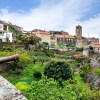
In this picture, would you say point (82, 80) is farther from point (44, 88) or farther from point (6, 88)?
point (6, 88)

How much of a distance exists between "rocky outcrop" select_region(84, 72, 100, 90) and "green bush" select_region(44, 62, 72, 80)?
3484mm

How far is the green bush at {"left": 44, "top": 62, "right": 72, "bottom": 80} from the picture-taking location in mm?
44972

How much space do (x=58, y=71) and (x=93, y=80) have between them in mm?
5935

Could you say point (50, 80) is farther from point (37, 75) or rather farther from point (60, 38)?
point (60, 38)

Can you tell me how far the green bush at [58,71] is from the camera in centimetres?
4497

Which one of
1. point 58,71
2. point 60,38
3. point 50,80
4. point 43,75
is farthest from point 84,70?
point 60,38

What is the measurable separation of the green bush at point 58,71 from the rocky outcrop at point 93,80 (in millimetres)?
3484

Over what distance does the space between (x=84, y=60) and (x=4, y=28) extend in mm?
39951

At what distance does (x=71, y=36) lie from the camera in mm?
129500

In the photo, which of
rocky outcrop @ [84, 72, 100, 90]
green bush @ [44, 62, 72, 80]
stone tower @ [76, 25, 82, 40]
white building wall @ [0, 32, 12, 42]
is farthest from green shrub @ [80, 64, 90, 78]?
stone tower @ [76, 25, 82, 40]

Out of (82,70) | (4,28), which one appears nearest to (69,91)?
(82,70)

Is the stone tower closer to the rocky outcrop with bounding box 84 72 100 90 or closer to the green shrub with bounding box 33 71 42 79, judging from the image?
the rocky outcrop with bounding box 84 72 100 90

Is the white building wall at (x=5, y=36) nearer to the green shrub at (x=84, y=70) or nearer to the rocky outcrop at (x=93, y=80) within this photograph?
the green shrub at (x=84, y=70)

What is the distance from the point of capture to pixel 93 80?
48.1 meters
